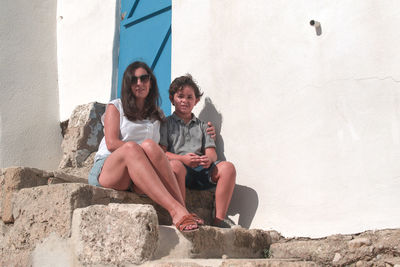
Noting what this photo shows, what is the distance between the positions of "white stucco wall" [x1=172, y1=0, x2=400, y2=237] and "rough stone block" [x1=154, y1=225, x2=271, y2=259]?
12.5 inches

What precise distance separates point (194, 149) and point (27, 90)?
203 centimetres

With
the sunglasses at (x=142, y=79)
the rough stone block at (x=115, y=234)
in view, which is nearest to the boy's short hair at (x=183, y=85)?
the sunglasses at (x=142, y=79)

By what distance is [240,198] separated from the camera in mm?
3592

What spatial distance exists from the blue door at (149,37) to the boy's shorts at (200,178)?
0.89 m

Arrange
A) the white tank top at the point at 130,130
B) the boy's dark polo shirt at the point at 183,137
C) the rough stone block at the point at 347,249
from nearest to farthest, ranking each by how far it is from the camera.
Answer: the rough stone block at the point at 347,249 → the white tank top at the point at 130,130 → the boy's dark polo shirt at the point at 183,137

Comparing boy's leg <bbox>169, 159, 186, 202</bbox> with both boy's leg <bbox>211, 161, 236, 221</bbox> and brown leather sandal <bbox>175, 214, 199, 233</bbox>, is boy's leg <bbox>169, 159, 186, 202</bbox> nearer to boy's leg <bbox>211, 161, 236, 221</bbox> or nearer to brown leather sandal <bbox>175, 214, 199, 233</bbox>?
boy's leg <bbox>211, 161, 236, 221</bbox>

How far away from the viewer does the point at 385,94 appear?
119 inches

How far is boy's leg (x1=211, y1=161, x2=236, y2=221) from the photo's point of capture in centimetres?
335

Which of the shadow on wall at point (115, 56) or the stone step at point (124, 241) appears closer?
the stone step at point (124, 241)

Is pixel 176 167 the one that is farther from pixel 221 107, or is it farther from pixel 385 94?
pixel 385 94

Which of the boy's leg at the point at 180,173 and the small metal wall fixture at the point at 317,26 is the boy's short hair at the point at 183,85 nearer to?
the boy's leg at the point at 180,173

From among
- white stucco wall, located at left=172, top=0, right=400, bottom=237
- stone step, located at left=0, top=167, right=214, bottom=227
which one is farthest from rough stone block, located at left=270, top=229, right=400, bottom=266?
stone step, located at left=0, top=167, right=214, bottom=227

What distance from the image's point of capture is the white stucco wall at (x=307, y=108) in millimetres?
3004

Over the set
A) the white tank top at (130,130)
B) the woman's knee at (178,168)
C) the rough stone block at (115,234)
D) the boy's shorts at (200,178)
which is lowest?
the rough stone block at (115,234)
